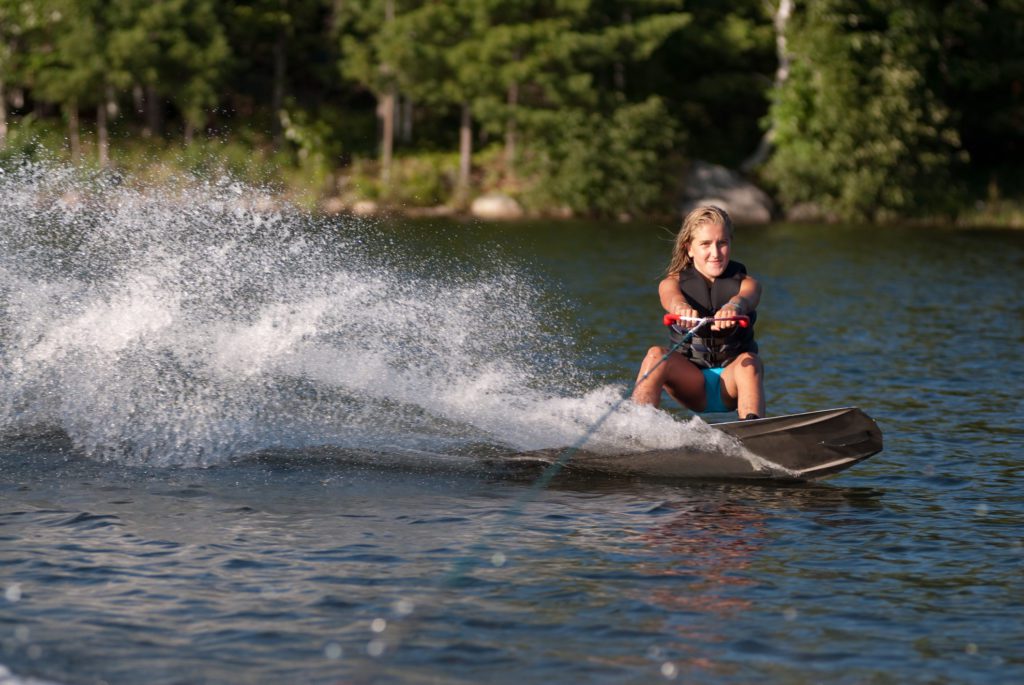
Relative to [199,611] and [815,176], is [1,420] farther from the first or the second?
[815,176]

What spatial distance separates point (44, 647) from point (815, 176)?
38493 mm

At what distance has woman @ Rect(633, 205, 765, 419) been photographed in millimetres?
9109

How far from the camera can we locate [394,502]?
838 centimetres

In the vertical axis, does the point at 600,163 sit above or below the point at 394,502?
above

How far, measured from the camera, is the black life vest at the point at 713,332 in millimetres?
9328

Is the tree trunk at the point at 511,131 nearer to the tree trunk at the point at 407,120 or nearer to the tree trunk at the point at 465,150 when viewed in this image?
the tree trunk at the point at 465,150

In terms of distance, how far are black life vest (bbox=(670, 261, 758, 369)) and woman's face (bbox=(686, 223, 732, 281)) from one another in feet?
0.24

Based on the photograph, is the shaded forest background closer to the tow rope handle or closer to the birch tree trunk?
the birch tree trunk

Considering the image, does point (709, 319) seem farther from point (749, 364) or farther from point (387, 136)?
point (387, 136)

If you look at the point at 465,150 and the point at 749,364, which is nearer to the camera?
the point at 749,364

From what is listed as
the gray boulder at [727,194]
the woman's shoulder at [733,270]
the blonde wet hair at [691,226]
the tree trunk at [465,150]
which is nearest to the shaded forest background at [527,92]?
the tree trunk at [465,150]

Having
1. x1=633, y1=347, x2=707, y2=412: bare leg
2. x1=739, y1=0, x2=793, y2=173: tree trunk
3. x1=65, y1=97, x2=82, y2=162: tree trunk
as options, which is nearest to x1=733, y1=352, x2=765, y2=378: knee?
x1=633, y1=347, x2=707, y2=412: bare leg

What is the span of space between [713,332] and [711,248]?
0.55 metres

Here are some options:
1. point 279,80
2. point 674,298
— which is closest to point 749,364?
point 674,298
